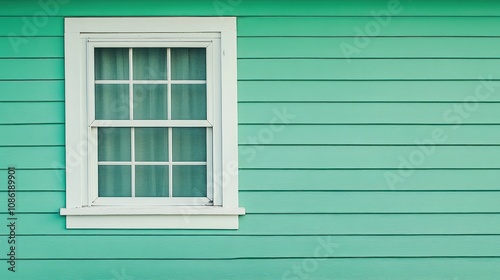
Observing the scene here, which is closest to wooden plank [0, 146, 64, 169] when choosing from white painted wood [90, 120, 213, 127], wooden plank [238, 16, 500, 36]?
white painted wood [90, 120, 213, 127]

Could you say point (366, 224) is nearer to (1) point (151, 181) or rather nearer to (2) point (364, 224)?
(2) point (364, 224)

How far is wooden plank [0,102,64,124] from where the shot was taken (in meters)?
3.87

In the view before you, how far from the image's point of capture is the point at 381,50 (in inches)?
154

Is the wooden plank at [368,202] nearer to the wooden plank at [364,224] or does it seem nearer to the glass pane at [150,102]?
the wooden plank at [364,224]

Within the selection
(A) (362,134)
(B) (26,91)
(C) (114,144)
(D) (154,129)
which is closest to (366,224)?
(A) (362,134)

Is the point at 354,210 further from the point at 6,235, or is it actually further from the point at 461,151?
the point at 6,235

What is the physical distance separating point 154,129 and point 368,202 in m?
1.49

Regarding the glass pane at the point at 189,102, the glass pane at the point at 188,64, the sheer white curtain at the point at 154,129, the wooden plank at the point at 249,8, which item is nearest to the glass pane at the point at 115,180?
the sheer white curtain at the point at 154,129

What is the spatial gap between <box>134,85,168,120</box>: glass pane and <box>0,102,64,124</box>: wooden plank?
0.49 meters

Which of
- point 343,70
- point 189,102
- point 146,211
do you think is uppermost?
point 343,70

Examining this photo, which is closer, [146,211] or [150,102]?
[146,211]

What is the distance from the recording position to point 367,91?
391 centimetres

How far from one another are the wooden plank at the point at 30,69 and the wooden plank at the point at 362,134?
127 cm

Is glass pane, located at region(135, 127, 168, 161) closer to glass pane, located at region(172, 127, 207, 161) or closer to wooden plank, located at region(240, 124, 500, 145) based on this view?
glass pane, located at region(172, 127, 207, 161)
